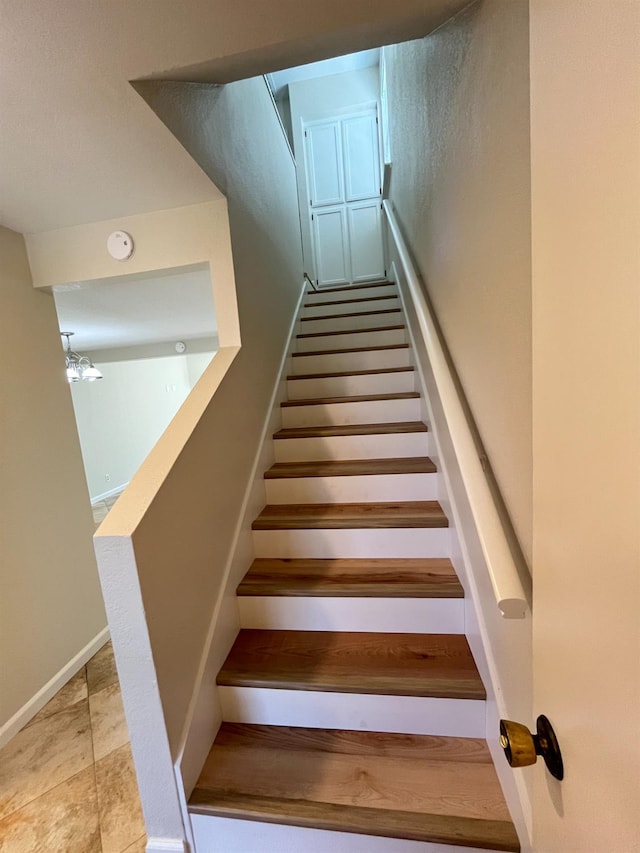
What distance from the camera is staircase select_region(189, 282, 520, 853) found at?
3.15ft

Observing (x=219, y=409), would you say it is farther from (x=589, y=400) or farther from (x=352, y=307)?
(x=352, y=307)

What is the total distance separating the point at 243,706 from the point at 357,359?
1880 millimetres

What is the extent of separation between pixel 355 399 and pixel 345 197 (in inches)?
129

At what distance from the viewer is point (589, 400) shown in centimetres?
37

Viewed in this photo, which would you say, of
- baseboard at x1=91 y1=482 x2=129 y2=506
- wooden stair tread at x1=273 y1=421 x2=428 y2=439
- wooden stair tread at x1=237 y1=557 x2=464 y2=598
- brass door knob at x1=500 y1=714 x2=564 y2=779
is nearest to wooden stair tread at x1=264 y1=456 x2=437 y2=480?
wooden stair tread at x1=273 y1=421 x2=428 y2=439

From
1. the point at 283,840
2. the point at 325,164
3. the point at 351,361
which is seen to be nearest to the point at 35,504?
the point at 283,840

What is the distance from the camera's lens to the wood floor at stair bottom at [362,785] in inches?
36.1

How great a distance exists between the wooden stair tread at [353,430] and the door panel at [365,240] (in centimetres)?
286

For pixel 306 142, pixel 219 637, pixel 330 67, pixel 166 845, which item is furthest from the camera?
pixel 306 142

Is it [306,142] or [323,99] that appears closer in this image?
[323,99]

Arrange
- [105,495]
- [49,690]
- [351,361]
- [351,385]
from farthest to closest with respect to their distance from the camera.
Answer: [105,495], [351,361], [351,385], [49,690]

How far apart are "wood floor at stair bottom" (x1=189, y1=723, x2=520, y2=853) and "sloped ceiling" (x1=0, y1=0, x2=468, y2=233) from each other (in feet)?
6.16

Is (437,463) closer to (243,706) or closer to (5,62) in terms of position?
(243,706)

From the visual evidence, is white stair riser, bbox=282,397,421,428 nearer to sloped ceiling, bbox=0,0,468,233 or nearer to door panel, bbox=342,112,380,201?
sloped ceiling, bbox=0,0,468,233
